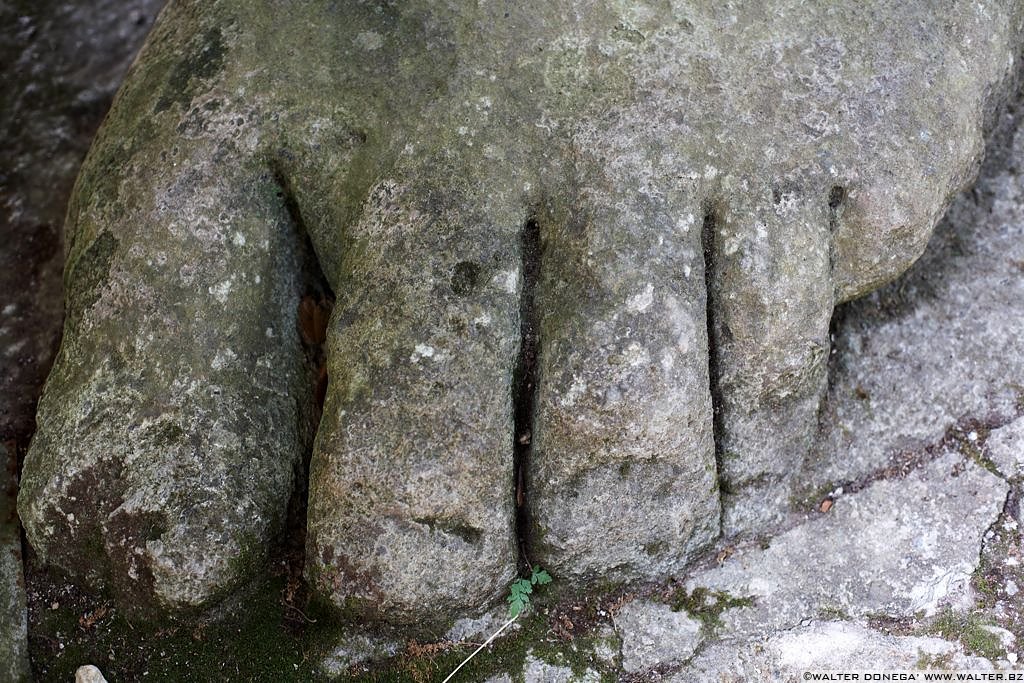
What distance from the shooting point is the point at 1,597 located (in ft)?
8.02

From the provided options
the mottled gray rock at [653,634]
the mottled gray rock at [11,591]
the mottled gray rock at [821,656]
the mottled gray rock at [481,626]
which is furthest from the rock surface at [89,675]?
the mottled gray rock at [821,656]

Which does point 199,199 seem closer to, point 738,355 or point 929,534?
point 738,355

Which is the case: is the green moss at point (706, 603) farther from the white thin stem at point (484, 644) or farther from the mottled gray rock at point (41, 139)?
the mottled gray rock at point (41, 139)

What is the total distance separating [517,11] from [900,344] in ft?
4.77

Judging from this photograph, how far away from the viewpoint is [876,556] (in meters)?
2.48

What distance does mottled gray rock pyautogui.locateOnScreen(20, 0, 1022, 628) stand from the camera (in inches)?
86.3

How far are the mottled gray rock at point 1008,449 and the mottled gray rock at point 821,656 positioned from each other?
52 centimetres

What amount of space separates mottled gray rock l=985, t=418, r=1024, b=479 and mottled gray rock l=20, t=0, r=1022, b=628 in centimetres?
59

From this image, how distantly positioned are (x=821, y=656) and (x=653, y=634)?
0.41 m

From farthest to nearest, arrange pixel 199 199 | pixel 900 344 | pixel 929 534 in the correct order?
pixel 900 344 < pixel 929 534 < pixel 199 199

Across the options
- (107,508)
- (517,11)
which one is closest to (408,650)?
(107,508)

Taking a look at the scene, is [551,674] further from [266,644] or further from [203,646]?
[203,646]

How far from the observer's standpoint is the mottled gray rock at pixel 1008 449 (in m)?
2.54

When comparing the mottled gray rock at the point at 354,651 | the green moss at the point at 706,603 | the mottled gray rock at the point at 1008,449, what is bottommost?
the mottled gray rock at the point at 354,651
